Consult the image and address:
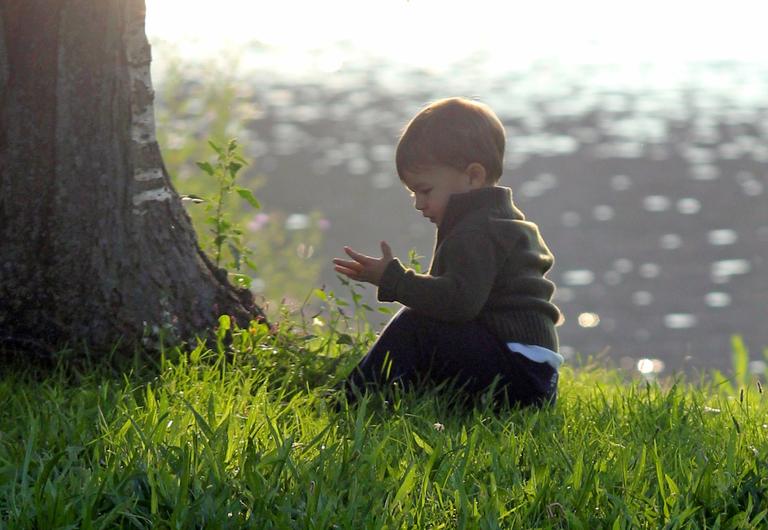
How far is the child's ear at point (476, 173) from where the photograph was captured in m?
4.16

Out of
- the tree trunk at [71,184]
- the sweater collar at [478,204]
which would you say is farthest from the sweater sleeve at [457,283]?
the tree trunk at [71,184]

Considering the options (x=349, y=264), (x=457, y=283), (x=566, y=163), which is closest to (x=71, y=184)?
(x=349, y=264)

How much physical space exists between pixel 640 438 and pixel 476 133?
1254mm

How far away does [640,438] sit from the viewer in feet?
11.8

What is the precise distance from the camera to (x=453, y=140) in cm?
412

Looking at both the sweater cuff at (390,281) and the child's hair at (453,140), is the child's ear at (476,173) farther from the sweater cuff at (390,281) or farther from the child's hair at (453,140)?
the sweater cuff at (390,281)

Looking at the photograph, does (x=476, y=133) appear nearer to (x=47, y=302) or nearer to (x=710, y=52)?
(x=47, y=302)

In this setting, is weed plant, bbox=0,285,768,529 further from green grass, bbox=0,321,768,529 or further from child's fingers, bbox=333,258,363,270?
child's fingers, bbox=333,258,363,270

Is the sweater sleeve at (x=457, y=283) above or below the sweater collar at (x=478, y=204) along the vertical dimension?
below

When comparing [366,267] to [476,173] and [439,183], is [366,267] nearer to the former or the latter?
[439,183]

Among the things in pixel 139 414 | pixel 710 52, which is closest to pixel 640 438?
pixel 139 414

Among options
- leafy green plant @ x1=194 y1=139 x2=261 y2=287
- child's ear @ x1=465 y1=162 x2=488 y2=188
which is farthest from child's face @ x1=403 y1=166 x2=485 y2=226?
leafy green plant @ x1=194 y1=139 x2=261 y2=287

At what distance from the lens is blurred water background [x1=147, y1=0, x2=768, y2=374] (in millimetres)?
8898

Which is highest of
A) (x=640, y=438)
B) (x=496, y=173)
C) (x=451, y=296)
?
(x=496, y=173)
